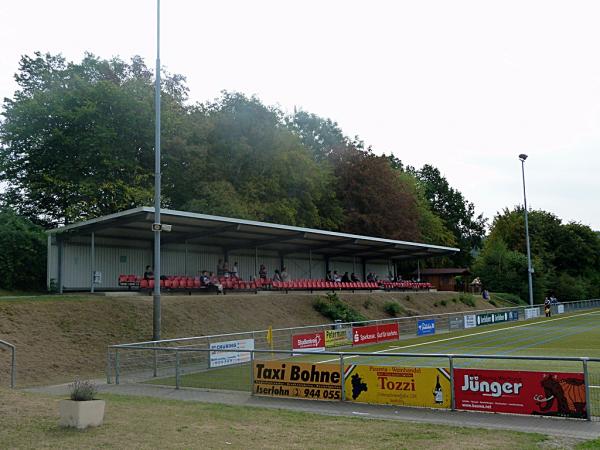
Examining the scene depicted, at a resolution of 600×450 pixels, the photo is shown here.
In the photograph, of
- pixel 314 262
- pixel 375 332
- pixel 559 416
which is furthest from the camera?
pixel 314 262

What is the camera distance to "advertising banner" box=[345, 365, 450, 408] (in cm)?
1234

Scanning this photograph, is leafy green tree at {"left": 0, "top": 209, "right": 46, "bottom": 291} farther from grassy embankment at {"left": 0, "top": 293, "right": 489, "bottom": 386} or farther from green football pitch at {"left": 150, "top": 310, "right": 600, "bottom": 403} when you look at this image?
green football pitch at {"left": 150, "top": 310, "right": 600, "bottom": 403}

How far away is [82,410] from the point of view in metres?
10.1

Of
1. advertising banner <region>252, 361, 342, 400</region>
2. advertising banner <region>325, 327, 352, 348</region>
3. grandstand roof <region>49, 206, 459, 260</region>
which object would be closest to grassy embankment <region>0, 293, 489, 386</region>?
grandstand roof <region>49, 206, 459, 260</region>

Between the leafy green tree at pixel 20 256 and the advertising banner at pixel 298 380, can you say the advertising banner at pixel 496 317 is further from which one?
the advertising banner at pixel 298 380

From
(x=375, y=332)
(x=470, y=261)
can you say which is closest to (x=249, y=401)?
(x=375, y=332)

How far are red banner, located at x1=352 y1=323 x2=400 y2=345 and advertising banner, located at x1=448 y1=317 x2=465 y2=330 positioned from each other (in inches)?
308

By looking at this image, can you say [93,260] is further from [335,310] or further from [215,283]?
[335,310]

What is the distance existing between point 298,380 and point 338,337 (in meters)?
13.3

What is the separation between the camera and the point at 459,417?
452 inches

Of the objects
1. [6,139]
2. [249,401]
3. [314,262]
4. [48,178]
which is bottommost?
[249,401]

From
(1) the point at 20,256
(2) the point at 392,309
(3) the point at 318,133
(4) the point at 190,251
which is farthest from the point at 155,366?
(3) the point at 318,133

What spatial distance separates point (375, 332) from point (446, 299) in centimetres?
2518

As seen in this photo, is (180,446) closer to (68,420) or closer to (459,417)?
(68,420)
